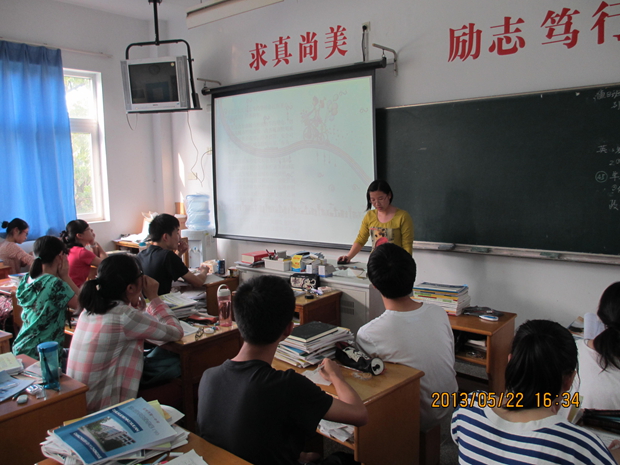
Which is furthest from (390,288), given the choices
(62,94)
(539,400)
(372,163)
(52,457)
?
(62,94)

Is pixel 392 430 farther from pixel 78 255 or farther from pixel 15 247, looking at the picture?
pixel 15 247

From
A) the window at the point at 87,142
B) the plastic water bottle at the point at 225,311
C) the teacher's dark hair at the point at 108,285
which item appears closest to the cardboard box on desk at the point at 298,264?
the plastic water bottle at the point at 225,311

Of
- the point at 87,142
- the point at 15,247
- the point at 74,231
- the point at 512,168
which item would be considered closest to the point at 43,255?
the point at 74,231

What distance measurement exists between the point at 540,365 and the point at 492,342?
1.60m

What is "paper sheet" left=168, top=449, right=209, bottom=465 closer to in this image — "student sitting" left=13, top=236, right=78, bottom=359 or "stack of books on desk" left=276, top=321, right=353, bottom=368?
"stack of books on desk" left=276, top=321, right=353, bottom=368

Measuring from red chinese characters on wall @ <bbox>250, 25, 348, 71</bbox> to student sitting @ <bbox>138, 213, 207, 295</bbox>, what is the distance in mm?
2268

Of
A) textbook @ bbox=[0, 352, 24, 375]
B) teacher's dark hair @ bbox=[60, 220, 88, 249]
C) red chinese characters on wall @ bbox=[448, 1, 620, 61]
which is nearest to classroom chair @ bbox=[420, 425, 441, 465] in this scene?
textbook @ bbox=[0, 352, 24, 375]

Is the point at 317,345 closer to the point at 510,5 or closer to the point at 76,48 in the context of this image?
the point at 510,5

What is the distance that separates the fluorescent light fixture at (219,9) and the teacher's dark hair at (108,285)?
2.56 meters

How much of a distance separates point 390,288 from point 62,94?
487 cm

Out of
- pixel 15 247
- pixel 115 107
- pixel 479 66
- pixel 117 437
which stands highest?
pixel 115 107

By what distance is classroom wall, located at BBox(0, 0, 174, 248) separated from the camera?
5.07 metres

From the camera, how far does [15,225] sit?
4.61 metres

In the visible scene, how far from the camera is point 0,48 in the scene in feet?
15.6
